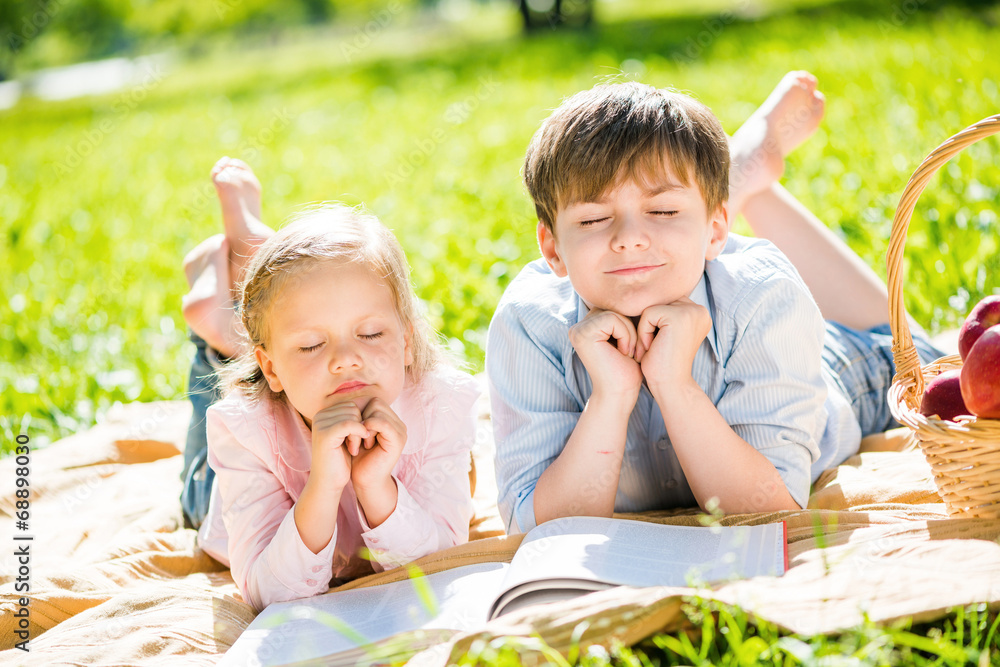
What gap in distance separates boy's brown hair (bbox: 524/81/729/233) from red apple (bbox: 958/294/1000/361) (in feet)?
2.19

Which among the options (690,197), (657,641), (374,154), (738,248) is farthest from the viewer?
(374,154)

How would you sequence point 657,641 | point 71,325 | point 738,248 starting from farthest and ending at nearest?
point 71,325, point 738,248, point 657,641

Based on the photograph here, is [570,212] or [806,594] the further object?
[570,212]

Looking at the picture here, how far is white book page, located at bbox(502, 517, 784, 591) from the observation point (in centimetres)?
177

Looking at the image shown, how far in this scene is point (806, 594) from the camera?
1.63 metres

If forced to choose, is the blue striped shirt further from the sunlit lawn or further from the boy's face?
the sunlit lawn

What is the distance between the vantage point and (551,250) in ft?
7.68

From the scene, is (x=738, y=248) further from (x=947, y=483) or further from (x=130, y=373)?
(x=130, y=373)

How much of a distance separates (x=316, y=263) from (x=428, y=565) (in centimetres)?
81

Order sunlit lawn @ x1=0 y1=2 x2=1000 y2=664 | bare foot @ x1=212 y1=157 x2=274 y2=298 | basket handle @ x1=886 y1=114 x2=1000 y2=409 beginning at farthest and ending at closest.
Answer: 1. sunlit lawn @ x1=0 y1=2 x2=1000 y2=664
2. bare foot @ x1=212 y1=157 x2=274 y2=298
3. basket handle @ x1=886 y1=114 x2=1000 y2=409

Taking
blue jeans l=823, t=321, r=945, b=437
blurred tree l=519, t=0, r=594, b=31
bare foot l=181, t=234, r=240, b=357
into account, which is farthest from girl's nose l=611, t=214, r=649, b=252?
blurred tree l=519, t=0, r=594, b=31

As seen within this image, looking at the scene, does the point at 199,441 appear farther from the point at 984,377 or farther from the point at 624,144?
the point at 984,377

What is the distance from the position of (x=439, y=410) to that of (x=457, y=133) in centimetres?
759

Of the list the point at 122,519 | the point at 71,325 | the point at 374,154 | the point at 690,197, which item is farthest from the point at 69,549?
the point at 374,154
